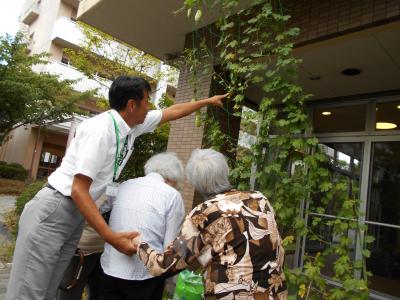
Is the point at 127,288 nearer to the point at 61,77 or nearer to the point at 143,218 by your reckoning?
the point at 143,218

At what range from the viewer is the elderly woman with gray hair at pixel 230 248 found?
Answer: 1.82m

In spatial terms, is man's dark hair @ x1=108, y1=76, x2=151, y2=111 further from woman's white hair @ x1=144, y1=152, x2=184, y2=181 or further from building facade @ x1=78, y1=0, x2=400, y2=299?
building facade @ x1=78, y1=0, x2=400, y2=299

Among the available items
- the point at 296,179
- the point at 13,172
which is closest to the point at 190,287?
the point at 296,179

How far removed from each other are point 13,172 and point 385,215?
59.4 ft

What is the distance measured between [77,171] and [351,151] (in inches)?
212

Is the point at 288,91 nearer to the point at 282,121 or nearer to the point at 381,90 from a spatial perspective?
the point at 282,121

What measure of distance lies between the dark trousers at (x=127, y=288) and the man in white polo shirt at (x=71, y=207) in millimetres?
304

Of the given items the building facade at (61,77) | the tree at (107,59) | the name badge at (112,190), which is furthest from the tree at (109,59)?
the name badge at (112,190)

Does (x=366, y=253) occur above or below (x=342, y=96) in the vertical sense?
below

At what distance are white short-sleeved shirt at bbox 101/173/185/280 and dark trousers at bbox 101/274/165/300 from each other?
54 mm

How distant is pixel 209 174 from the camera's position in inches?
78.5

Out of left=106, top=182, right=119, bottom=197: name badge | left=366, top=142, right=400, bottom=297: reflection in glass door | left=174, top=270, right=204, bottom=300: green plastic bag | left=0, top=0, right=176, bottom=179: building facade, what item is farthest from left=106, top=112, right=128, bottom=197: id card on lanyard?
left=0, top=0, right=176, bottom=179: building facade

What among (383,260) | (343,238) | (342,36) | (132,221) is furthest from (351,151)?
(132,221)

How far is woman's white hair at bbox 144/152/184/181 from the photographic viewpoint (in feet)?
8.04
